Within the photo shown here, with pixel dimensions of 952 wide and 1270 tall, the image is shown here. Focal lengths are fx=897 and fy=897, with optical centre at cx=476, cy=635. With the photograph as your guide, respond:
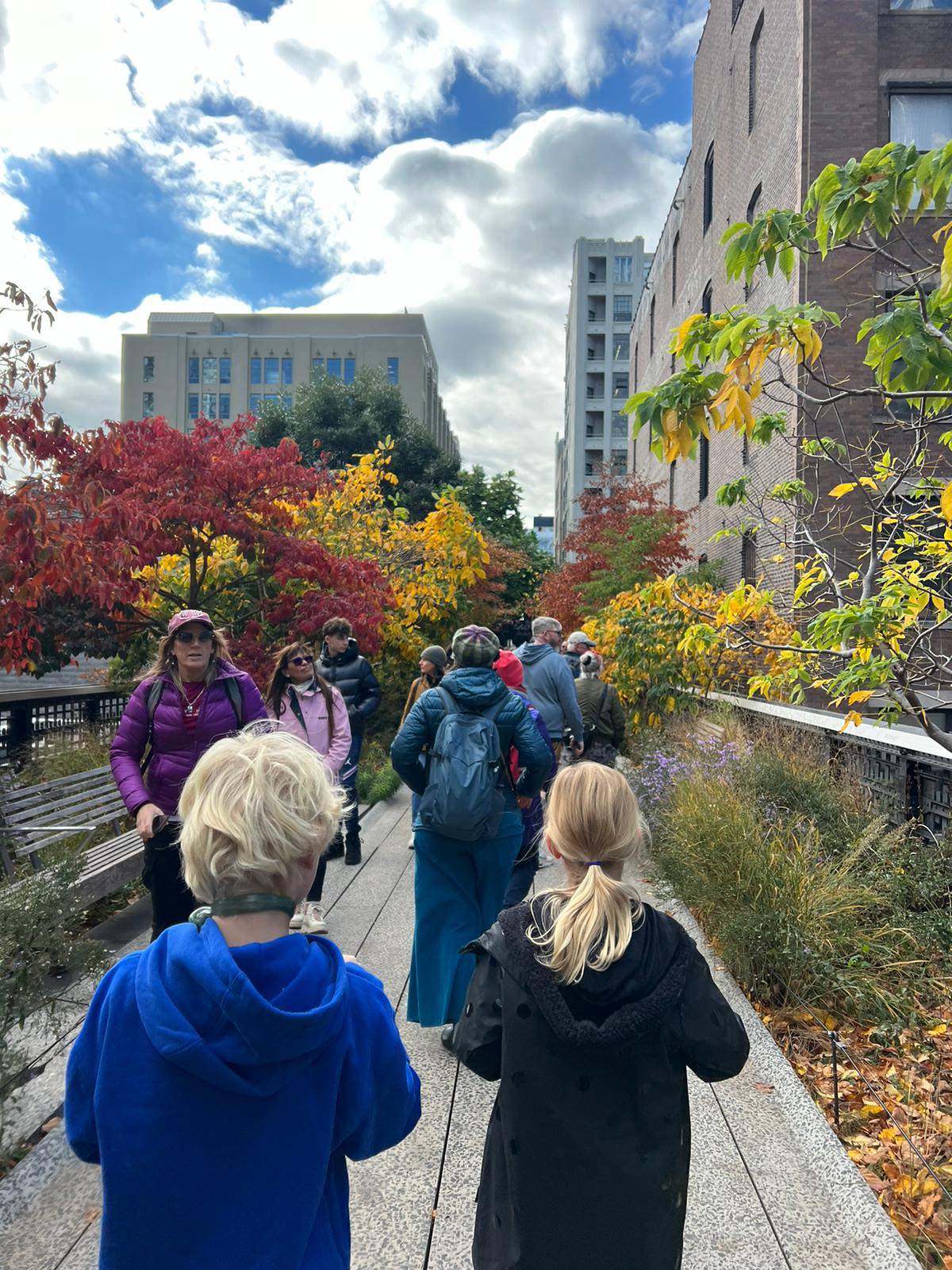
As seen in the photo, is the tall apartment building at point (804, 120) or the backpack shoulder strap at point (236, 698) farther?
the tall apartment building at point (804, 120)

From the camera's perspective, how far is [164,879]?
4.09 meters

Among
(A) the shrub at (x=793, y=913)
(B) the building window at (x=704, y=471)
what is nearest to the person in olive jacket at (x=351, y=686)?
(A) the shrub at (x=793, y=913)

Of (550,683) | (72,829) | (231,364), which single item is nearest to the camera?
(72,829)

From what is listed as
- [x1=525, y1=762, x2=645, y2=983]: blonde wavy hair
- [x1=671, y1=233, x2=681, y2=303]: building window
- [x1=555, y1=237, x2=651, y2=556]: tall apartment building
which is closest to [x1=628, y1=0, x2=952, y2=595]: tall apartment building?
[x1=671, y1=233, x2=681, y2=303]: building window

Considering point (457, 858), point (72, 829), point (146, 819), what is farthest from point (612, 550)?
point (146, 819)

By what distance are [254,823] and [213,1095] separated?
0.44 m

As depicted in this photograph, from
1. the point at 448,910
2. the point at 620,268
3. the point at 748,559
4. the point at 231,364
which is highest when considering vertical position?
the point at 620,268

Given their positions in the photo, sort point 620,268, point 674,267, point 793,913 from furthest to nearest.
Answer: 1. point 620,268
2. point 674,267
3. point 793,913

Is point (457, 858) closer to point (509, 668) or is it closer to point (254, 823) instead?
point (509, 668)

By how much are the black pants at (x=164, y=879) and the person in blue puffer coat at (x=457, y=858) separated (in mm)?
1085

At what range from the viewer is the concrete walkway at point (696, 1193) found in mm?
2871

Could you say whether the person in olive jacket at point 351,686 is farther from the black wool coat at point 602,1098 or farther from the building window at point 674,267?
the building window at point 674,267

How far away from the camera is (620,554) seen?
65.5 feet

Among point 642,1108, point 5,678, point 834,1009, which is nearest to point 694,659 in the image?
point 834,1009
